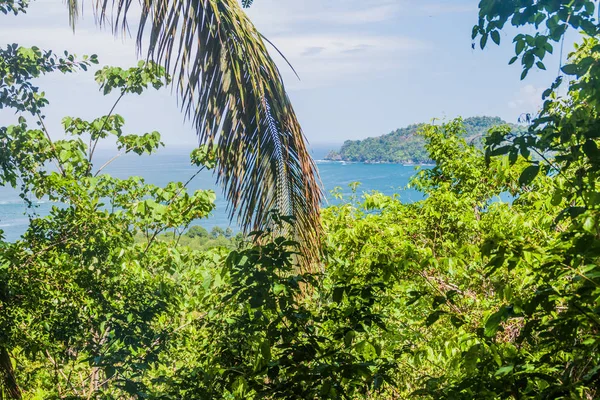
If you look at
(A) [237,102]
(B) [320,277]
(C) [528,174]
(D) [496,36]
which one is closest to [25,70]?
(A) [237,102]

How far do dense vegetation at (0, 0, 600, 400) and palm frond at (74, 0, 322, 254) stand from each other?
0.66 ft

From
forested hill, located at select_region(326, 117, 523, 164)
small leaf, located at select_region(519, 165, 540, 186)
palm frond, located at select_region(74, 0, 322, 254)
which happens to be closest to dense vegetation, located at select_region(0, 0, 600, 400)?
small leaf, located at select_region(519, 165, 540, 186)

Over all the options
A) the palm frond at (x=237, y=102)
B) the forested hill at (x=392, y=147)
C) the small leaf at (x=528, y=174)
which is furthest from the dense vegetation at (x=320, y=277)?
the forested hill at (x=392, y=147)

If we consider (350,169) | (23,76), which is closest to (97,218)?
(23,76)

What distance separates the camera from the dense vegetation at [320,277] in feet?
5.13

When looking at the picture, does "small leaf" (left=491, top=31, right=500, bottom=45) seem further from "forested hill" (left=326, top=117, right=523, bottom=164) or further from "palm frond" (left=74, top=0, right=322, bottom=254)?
"forested hill" (left=326, top=117, right=523, bottom=164)

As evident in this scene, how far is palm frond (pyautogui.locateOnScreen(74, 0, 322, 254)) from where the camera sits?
2.49m

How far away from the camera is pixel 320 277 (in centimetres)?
243

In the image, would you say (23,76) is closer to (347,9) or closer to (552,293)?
(347,9)

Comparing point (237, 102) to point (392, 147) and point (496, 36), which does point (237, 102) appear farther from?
point (392, 147)

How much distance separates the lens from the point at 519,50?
1546 millimetres

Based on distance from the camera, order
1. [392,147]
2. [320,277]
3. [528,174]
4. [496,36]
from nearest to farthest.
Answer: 1. [528,174]
2. [496,36]
3. [320,277]
4. [392,147]

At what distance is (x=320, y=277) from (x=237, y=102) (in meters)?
0.91

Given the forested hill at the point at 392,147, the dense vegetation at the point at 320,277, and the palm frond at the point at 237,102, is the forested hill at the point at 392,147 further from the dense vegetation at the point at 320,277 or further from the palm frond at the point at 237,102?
the palm frond at the point at 237,102
